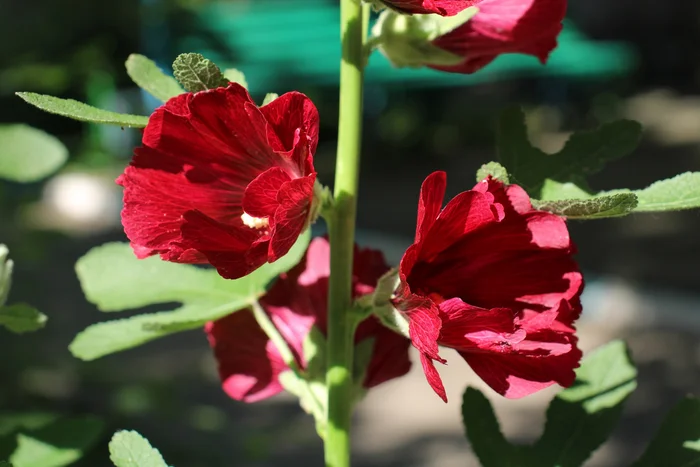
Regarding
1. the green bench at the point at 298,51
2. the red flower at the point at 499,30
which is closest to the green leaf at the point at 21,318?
the red flower at the point at 499,30

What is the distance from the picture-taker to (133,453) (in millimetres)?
495

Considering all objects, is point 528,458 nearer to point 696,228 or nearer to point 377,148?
point 696,228

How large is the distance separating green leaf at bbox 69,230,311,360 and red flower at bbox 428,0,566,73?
18cm

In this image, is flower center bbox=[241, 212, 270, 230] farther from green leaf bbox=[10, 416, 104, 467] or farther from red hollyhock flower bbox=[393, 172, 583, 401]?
green leaf bbox=[10, 416, 104, 467]

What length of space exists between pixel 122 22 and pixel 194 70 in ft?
A: 19.5

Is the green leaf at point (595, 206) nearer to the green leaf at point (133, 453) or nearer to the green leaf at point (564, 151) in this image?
the green leaf at point (564, 151)

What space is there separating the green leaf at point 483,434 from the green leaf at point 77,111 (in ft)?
1.09

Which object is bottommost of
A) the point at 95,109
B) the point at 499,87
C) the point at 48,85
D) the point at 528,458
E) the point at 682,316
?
the point at 499,87

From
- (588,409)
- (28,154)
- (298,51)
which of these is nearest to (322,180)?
(298,51)

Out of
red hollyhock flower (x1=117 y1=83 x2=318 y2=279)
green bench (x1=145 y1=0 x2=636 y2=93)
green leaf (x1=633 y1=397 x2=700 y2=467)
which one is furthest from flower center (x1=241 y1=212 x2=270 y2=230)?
green bench (x1=145 y1=0 x2=636 y2=93)

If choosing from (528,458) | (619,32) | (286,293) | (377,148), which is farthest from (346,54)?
(619,32)

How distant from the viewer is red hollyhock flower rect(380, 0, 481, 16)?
458 mm

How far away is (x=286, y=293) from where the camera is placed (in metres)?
0.69

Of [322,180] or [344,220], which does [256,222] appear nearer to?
[344,220]
